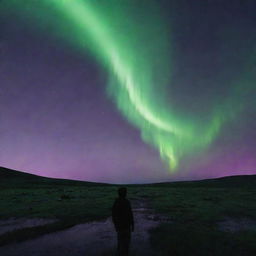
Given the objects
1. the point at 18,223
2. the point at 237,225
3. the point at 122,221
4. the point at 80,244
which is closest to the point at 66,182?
the point at 18,223

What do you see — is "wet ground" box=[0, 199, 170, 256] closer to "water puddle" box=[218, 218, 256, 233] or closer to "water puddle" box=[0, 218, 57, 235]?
"water puddle" box=[0, 218, 57, 235]

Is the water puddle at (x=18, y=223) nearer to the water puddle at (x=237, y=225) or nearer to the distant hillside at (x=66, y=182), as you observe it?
the water puddle at (x=237, y=225)

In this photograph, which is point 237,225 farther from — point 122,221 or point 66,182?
point 66,182

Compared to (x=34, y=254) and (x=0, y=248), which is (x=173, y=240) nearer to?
(x=34, y=254)

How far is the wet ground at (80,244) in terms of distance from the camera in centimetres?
1255

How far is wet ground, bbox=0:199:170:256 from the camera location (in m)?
12.6

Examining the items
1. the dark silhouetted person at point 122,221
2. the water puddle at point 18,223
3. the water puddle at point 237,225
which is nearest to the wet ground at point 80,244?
the dark silhouetted person at point 122,221

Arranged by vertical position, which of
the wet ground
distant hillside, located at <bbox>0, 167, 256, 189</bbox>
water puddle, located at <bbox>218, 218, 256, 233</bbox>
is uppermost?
distant hillside, located at <bbox>0, 167, 256, 189</bbox>

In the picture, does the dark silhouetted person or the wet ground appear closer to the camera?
the dark silhouetted person

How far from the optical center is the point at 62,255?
1211 cm

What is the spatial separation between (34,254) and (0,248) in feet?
8.80

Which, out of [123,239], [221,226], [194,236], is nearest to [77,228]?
[194,236]

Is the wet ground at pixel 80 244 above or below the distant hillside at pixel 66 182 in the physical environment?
below

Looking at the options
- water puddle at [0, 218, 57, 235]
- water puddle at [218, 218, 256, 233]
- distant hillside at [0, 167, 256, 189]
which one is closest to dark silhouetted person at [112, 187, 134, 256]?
water puddle at [218, 218, 256, 233]
